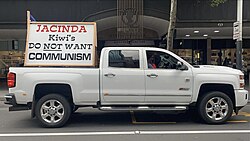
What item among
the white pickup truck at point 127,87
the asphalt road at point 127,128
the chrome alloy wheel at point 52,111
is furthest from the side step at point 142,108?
the chrome alloy wheel at point 52,111

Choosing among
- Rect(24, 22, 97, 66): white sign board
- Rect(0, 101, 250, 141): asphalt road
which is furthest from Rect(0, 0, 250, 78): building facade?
Rect(24, 22, 97, 66): white sign board

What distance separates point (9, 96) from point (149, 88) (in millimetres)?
3391

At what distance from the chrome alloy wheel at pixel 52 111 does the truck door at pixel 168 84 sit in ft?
7.00

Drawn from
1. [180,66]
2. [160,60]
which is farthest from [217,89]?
[160,60]

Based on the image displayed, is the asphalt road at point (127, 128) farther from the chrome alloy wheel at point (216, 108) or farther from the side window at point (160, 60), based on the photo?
the side window at point (160, 60)

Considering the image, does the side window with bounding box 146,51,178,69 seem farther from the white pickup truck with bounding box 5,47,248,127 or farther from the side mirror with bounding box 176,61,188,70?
the side mirror with bounding box 176,61,188,70

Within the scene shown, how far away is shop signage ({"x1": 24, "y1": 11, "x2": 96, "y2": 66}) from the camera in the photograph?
688 cm

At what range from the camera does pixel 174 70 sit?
6.82 meters

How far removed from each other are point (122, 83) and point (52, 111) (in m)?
1.83

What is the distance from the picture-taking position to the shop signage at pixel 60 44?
688 centimetres

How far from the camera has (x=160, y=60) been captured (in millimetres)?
6969

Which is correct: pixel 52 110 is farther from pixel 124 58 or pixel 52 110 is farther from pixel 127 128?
pixel 124 58

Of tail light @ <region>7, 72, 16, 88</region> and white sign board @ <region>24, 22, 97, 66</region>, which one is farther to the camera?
white sign board @ <region>24, 22, 97, 66</region>

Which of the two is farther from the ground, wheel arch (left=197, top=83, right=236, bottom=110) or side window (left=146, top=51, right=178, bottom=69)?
side window (left=146, top=51, right=178, bottom=69)
